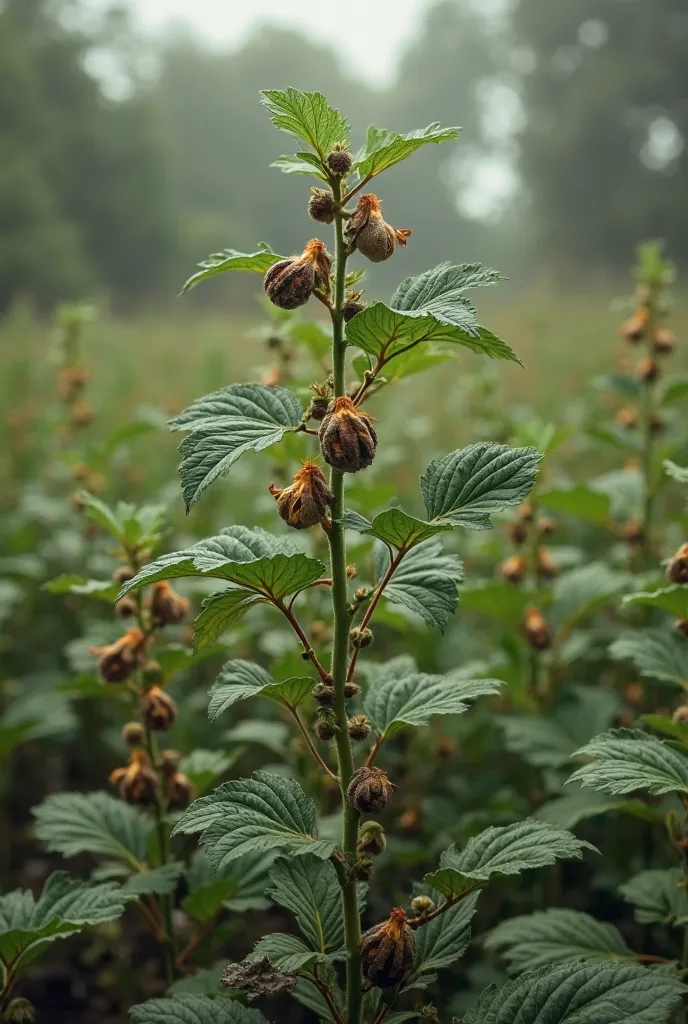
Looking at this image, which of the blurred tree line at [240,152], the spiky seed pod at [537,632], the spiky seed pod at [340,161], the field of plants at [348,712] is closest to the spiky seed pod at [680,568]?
the field of plants at [348,712]

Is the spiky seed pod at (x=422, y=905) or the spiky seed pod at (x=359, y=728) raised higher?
the spiky seed pod at (x=359, y=728)

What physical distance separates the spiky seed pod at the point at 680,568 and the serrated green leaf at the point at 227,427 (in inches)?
26.7

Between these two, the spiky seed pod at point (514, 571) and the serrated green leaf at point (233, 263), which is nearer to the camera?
the serrated green leaf at point (233, 263)

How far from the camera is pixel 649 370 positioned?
87.0 inches

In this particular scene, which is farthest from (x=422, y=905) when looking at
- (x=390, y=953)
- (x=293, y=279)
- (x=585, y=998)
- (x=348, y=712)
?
(x=293, y=279)

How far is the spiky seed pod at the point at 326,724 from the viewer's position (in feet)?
3.52

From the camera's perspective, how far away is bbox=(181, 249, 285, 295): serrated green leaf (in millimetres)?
1039

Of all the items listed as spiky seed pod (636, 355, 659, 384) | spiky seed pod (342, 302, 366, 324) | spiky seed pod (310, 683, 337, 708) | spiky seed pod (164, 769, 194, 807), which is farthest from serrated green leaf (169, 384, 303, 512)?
spiky seed pod (636, 355, 659, 384)

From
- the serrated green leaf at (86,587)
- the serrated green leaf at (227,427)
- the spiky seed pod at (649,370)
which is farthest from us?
the spiky seed pod at (649,370)

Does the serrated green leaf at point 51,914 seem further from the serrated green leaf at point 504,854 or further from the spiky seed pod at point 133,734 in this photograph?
the serrated green leaf at point 504,854

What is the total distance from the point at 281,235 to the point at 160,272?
19.5 ft

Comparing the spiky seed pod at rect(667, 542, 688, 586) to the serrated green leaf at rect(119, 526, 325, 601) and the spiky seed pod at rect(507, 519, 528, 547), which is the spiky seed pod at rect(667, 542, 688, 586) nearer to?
the serrated green leaf at rect(119, 526, 325, 601)

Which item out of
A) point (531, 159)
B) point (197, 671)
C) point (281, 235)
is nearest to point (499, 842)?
point (197, 671)

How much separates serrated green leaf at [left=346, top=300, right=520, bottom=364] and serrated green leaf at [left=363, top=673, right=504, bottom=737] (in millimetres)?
483
